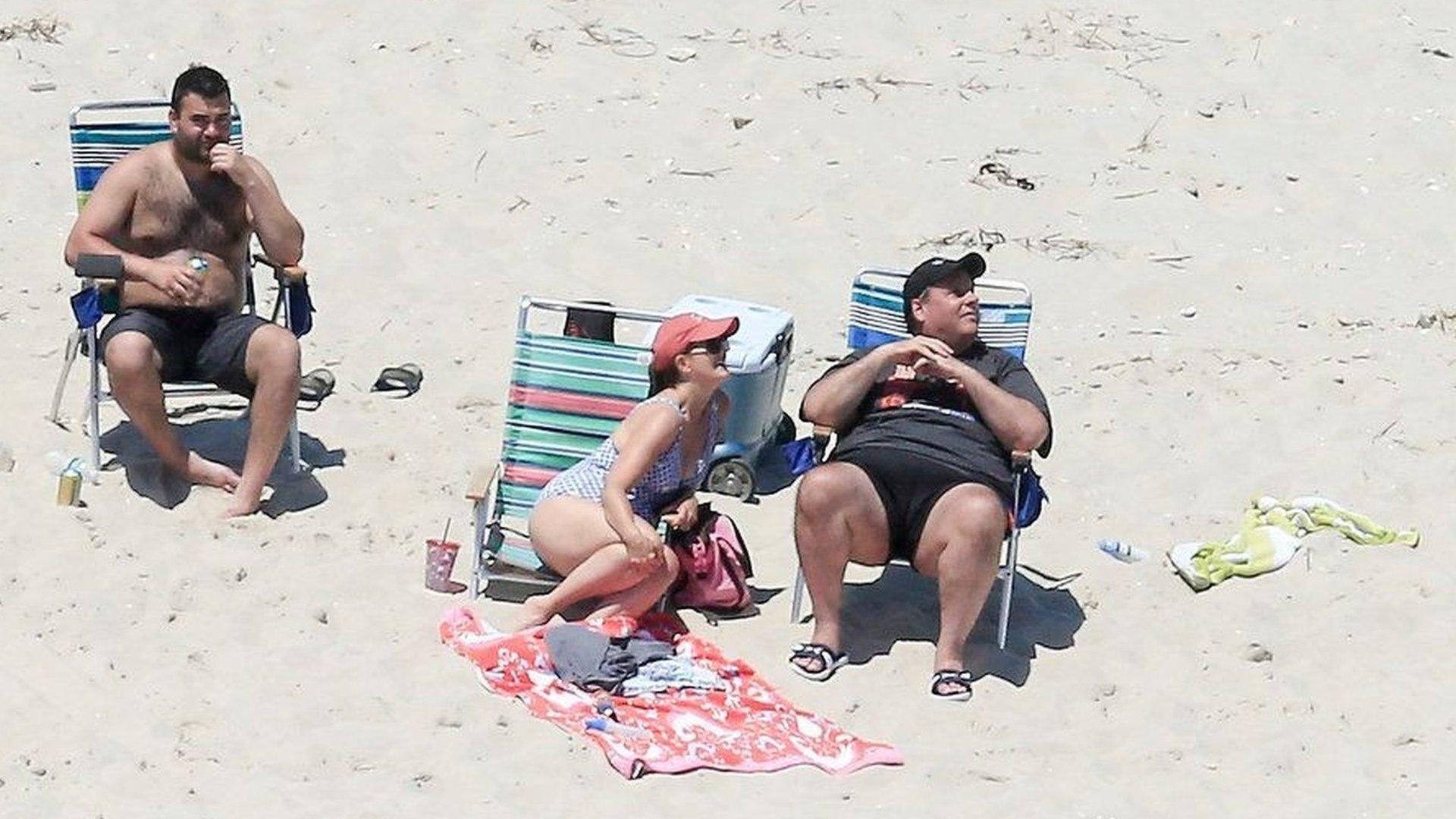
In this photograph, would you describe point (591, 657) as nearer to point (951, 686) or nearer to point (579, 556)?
point (579, 556)

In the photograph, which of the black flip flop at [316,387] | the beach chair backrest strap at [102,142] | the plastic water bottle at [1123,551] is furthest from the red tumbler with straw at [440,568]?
the plastic water bottle at [1123,551]

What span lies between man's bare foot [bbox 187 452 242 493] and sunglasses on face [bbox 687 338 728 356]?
Result: 5.36 ft

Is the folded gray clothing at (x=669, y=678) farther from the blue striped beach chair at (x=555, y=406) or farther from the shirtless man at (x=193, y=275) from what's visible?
the shirtless man at (x=193, y=275)

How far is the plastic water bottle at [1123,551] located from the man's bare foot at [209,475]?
2634mm

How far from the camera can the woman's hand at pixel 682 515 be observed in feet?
20.1

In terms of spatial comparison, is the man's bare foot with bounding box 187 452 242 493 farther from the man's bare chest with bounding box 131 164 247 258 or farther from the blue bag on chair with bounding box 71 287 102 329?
the man's bare chest with bounding box 131 164 247 258

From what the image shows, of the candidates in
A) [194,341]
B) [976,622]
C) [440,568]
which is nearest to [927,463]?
[976,622]

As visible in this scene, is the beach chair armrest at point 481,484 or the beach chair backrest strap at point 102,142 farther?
the beach chair backrest strap at point 102,142

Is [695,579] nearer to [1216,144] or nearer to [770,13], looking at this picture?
[1216,144]

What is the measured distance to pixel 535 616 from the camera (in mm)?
5996

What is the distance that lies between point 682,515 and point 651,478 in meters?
0.14

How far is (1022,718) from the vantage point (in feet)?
18.9

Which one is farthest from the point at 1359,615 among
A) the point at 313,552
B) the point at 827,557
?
the point at 313,552

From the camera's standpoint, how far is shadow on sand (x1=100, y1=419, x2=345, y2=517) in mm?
6781
